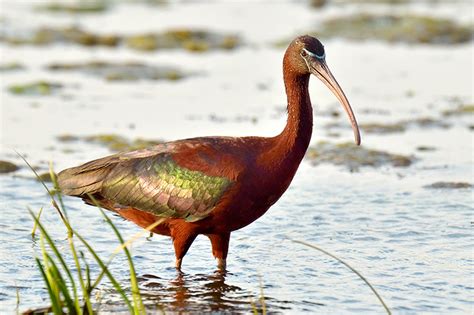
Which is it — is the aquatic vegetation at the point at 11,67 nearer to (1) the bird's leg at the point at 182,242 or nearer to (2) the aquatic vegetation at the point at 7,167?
(2) the aquatic vegetation at the point at 7,167

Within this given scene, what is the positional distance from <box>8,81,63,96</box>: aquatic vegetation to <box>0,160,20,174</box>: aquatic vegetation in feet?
11.5

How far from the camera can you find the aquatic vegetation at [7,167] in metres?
10.4

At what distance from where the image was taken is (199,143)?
757 cm

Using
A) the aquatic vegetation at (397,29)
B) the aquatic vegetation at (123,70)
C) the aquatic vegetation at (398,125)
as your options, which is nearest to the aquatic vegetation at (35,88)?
the aquatic vegetation at (123,70)

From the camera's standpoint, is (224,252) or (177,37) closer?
(224,252)

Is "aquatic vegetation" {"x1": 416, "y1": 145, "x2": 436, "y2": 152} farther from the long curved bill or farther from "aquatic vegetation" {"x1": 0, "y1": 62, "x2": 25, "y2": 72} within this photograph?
"aquatic vegetation" {"x1": 0, "y1": 62, "x2": 25, "y2": 72}

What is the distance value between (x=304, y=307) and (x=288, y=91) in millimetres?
1512

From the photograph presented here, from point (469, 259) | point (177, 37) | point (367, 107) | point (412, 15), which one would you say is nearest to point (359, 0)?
point (412, 15)

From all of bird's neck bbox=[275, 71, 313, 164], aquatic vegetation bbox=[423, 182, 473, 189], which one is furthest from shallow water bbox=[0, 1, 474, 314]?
bird's neck bbox=[275, 71, 313, 164]

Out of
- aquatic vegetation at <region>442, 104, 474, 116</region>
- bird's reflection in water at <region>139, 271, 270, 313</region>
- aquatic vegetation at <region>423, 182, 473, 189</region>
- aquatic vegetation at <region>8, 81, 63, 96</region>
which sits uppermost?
aquatic vegetation at <region>8, 81, 63, 96</region>

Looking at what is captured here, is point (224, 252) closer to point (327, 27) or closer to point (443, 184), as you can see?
point (443, 184)

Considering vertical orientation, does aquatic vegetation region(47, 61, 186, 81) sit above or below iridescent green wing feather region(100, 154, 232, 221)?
above

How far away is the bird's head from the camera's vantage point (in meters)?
7.40

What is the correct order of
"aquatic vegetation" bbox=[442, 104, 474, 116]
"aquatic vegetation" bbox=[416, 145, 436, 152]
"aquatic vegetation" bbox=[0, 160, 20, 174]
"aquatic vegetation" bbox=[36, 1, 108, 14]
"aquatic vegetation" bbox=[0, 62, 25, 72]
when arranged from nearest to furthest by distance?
"aquatic vegetation" bbox=[0, 160, 20, 174], "aquatic vegetation" bbox=[416, 145, 436, 152], "aquatic vegetation" bbox=[442, 104, 474, 116], "aquatic vegetation" bbox=[0, 62, 25, 72], "aquatic vegetation" bbox=[36, 1, 108, 14]
